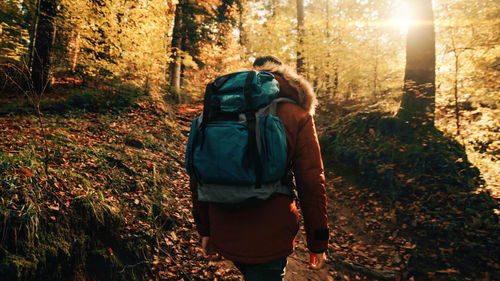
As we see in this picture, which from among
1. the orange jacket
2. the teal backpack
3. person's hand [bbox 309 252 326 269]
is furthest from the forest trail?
the teal backpack

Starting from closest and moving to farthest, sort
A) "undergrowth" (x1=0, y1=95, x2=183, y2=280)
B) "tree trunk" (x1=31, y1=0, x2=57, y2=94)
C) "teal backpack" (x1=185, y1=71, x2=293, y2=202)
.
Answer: "teal backpack" (x1=185, y1=71, x2=293, y2=202)
"undergrowth" (x1=0, y1=95, x2=183, y2=280)
"tree trunk" (x1=31, y1=0, x2=57, y2=94)

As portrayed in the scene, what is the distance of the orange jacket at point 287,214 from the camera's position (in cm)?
149

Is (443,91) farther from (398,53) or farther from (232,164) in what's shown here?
(232,164)

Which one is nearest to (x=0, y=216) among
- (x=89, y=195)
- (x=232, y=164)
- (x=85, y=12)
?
(x=89, y=195)

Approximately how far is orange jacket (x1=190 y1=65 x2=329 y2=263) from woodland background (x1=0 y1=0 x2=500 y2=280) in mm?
2133

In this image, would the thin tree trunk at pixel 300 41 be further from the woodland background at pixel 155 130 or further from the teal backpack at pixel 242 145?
the teal backpack at pixel 242 145

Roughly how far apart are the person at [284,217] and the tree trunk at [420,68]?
5809 millimetres

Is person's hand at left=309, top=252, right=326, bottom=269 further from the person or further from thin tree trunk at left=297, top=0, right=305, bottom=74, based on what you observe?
thin tree trunk at left=297, top=0, right=305, bottom=74

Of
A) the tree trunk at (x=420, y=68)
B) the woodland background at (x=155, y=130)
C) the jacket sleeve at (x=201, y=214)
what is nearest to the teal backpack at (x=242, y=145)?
the jacket sleeve at (x=201, y=214)

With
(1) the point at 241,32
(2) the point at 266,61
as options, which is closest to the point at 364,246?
(2) the point at 266,61

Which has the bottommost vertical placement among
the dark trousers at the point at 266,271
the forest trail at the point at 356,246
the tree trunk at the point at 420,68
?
the forest trail at the point at 356,246

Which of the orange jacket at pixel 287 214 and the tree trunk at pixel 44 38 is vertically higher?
the tree trunk at pixel 44 38

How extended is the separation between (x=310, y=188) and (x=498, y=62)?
7678 millimetres

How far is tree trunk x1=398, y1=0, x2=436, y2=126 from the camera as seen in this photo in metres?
6.04
